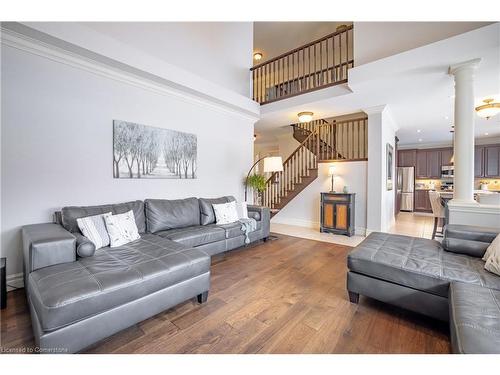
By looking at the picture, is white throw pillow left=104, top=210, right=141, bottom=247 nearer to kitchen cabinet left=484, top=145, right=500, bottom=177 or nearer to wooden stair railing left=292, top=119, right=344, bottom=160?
wooden stair railing left=292, top=119, right=344, bottom=160

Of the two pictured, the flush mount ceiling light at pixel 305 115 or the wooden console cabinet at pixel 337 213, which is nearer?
the wooden console cabinet at pixel 337 213

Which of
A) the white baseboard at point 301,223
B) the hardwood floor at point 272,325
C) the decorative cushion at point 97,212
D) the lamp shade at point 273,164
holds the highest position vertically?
the lamp shade at point 273,164

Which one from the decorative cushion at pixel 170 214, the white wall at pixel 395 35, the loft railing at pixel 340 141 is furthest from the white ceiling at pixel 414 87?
the decorative cushion at pixel 170 214

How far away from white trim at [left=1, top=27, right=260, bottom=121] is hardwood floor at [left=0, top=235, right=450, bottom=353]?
263cm

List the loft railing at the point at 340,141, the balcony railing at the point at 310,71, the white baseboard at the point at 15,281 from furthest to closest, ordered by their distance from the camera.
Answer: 1. the loft railing at the point at 340,141
2. the balcony railing at the point at 310,71
3. the white baseboard at the point at 15,281

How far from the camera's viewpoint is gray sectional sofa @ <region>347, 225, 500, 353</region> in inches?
46.0

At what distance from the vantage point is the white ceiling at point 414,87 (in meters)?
2.81

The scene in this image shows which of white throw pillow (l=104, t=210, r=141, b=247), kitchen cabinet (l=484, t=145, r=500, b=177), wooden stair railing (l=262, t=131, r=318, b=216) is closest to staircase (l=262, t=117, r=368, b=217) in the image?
wooden stair railing (l=262, t=131, r=318, b=216)

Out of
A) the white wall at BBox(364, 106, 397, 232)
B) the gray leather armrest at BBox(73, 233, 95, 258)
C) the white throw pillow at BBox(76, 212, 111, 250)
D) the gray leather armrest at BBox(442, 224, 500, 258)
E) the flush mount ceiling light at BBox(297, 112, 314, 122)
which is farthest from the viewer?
the flush mount ceiling light at BBox(297, 112, 314, 122)

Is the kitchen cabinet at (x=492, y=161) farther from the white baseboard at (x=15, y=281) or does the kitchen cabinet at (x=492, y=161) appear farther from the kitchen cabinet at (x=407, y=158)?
the white baseboard at (x=15, y=281)

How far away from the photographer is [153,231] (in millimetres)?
3072

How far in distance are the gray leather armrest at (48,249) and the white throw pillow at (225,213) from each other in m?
2.04
